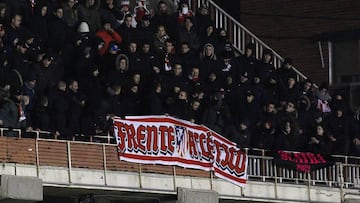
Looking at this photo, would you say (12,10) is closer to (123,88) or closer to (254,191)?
(123,88)

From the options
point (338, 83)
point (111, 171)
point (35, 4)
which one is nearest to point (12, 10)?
point (35, 4)

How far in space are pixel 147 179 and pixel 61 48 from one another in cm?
265

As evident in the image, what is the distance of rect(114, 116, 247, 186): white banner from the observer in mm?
27672

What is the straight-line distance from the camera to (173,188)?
1115 inches

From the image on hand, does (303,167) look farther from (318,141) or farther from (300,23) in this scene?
(300,23)

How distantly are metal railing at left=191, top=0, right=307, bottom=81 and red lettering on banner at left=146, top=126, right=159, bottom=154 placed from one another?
737 centimetres

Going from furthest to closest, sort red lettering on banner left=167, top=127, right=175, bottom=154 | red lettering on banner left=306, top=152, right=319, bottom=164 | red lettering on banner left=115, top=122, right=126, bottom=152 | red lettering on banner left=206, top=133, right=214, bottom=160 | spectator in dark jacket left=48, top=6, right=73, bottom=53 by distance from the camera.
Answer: red lettering on banner left=306, top=152, right=319, bottom=164, red lettering on banner left=206, top=133, right=214, bottom=160, red lettering on banner left=167, top=127, right=175, bottom=154, spectator in dark jacket left=48, top=6, right=73, bottom=53, red lettering on banner left=115, top=122, right=126, bottom=152

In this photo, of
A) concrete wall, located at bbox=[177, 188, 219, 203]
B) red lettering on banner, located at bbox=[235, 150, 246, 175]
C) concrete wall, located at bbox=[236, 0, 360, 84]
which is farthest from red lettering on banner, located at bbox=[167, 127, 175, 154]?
concrete wall, located at bbox=[236, 0, 360, 84]

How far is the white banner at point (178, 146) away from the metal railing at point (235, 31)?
6015 mm

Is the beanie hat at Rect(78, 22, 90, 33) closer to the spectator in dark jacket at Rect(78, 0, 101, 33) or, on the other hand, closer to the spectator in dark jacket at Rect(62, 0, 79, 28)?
the spectator in dark jacket at Rect(62, 0, 79, 28)

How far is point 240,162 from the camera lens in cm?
2973

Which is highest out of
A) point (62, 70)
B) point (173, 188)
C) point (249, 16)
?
point (249, 16)

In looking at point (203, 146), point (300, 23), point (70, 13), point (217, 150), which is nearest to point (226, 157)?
point (217, 150)

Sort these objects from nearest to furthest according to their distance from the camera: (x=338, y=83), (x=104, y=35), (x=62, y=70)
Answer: (x=62, y=70)
(x=104, y=35)
(x=338, y=83)
